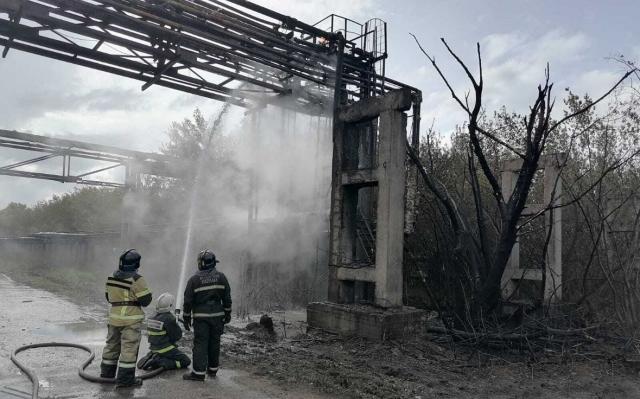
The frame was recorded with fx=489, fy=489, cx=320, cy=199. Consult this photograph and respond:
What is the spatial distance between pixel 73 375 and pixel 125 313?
4.13 ft

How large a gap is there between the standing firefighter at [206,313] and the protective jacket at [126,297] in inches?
23.0

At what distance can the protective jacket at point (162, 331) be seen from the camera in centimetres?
641

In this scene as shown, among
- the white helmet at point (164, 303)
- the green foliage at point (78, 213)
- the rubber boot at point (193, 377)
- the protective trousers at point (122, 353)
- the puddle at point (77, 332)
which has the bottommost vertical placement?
the puddle at point (77, 332)

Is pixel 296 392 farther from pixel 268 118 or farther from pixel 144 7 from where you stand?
pixel 268 118

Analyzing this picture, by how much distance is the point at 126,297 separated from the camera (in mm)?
5898

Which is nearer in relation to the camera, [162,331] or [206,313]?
[206,313]

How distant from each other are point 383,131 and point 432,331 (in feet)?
12.9

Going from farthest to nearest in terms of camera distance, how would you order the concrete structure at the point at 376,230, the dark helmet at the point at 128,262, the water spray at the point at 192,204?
the water spray at the point at 192,204
the concrete structure at the point at 376,230
the dark helmet at the point at 128,262

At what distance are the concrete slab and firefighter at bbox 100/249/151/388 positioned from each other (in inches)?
167

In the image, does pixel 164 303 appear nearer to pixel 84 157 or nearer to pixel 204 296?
pixel 204 296

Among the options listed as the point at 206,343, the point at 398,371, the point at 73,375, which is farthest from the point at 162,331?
the point at 398,371

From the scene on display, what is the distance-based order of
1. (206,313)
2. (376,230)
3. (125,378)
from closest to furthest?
1. (125,378)
2. (206,313)
3. (376,230)

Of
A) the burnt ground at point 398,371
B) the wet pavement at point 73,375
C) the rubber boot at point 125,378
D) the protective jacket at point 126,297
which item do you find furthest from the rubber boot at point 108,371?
the protective jacket at point 126,297

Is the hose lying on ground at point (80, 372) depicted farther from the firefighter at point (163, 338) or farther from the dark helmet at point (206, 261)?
the dark helmet at point (206, 261)
